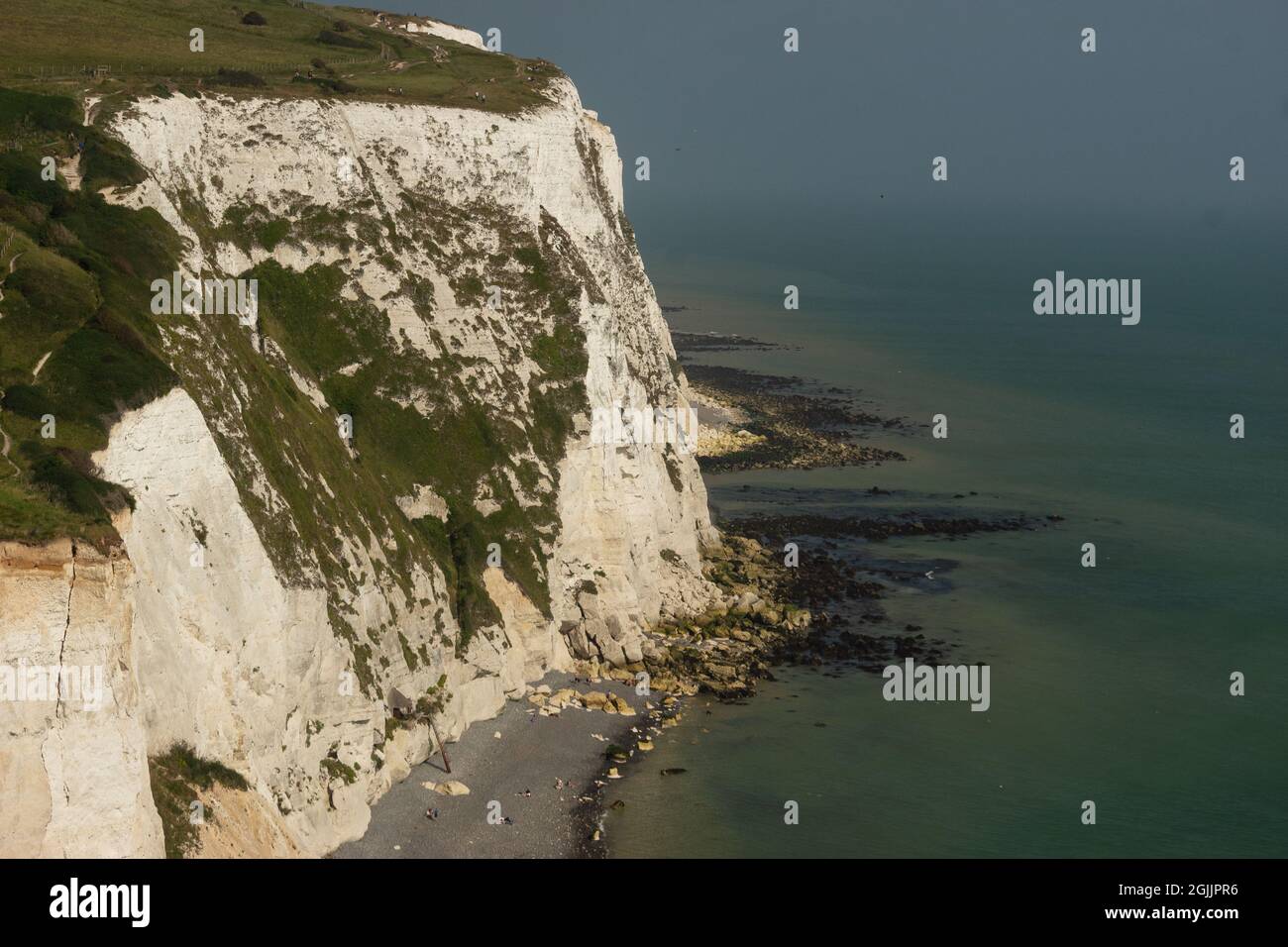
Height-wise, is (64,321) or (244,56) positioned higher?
(244,56)

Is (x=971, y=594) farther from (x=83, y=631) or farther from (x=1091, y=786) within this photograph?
(x=83, y=631)

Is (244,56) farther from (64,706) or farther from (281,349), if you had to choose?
(64,706)

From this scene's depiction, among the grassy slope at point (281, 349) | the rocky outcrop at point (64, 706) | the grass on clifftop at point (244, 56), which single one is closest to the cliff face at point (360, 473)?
the rocky outcrop at point (64, 706)

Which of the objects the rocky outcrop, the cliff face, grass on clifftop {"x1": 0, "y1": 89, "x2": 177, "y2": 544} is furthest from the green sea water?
grass on clifftop {"x1": 0, "y1": 89, "x2": 177, "y2": 544}

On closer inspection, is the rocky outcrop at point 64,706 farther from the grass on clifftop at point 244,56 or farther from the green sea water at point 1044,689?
the grass on clifftop at point 244,56

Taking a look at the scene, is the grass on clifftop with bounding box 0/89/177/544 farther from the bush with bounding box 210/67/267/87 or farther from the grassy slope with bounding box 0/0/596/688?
the bush with bounding box 210/67/267/87

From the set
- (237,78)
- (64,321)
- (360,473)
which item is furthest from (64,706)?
(237,78)
